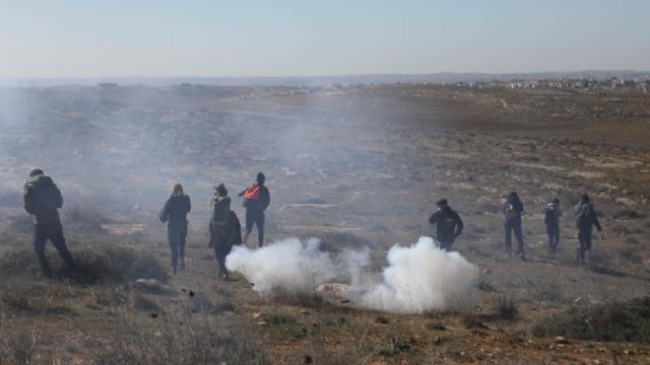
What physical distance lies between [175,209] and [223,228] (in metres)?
1.08

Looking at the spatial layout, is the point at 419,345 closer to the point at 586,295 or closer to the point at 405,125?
the point at 586,295

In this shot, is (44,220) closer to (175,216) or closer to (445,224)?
(175,216)

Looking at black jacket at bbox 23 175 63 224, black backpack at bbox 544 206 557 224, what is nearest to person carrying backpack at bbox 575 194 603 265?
black backpack at bbox 544 206 557 224

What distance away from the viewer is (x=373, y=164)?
35.3 m

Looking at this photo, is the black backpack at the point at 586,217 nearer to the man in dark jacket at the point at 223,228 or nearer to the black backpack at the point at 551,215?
the black backpack at the point at 551,215

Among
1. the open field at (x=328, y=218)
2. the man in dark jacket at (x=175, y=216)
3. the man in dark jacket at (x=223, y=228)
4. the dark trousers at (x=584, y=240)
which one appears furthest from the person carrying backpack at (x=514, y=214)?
the man in dark jacket at (x=175, y=216)

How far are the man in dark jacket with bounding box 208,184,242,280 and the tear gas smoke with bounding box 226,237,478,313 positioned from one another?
0.15m

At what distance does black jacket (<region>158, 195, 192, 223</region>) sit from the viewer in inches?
490

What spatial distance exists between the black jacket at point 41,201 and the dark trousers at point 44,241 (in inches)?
3.2

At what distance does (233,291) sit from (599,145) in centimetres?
3548

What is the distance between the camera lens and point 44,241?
10.4 m

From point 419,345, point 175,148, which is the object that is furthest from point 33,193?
point 175,148

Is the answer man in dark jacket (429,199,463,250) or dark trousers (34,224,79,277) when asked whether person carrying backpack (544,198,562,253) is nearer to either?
man in dark jacket (429,199,463,250)

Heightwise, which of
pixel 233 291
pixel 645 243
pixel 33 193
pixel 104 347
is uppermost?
pixel 33 193
